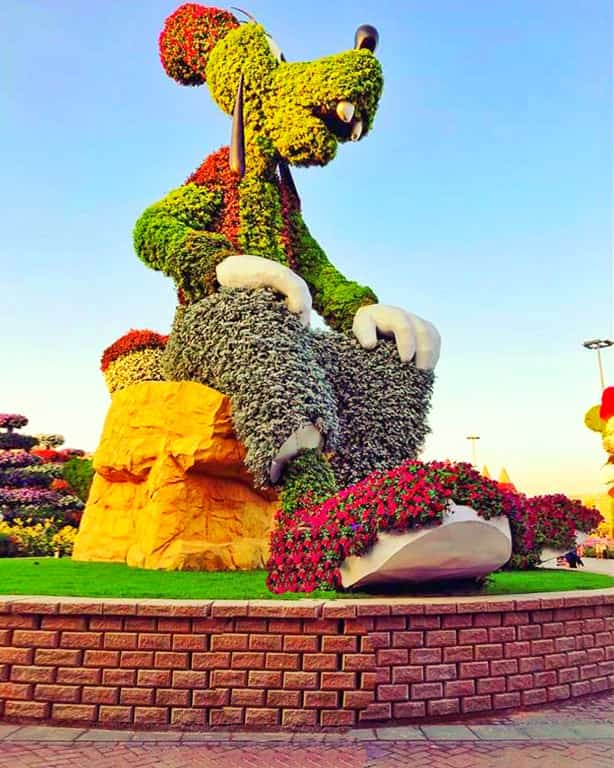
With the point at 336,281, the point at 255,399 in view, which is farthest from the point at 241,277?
the point at 336,281

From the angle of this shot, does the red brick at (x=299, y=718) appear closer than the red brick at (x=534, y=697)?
Yes

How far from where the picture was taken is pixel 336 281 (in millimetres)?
7719

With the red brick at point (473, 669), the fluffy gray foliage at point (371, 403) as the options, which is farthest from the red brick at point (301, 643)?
the fluffy gray foliage at point (371, 403)

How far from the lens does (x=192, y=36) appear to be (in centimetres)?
761

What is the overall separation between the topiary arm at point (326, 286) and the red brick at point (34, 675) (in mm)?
4866

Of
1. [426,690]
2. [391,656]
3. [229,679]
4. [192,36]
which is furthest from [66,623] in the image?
[192,36]

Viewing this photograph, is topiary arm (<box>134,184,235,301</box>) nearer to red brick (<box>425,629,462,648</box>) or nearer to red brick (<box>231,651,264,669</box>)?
red brick (<box>231,651,264,669</box>)

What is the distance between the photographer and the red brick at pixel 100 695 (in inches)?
135

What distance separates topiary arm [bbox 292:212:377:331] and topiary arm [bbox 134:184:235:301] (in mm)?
1124

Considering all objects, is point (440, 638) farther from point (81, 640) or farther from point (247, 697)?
point (81, 640)

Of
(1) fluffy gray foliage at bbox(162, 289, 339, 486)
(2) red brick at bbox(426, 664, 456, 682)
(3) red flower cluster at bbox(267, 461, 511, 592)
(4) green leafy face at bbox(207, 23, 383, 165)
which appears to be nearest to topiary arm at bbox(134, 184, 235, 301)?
(1) fluffy gray foliage at bbox(162, 289, 339, 486)

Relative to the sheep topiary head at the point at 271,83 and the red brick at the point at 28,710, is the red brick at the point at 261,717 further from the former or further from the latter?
the sheep topiary head at the point at 271,83

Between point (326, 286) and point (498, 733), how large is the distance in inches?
206

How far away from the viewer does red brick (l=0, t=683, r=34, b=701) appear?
137 inches
